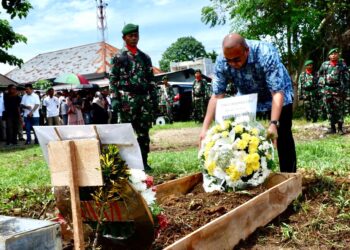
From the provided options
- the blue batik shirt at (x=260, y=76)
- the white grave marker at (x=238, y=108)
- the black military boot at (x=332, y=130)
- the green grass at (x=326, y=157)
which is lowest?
the green grass at (x=326, y=157)

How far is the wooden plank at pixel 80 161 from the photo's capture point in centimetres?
271

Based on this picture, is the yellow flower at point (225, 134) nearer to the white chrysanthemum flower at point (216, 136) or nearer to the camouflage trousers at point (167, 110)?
the white chrysanthemum flower at point (216, 136)

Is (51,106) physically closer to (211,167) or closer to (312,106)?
(312,106)

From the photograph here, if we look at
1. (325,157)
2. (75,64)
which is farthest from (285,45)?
(75,64)

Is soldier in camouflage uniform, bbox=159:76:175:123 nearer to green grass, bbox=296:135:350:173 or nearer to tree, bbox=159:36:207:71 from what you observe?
green grass, bbox=296:135:350:173

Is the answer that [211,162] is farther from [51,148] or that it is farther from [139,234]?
[51,148]

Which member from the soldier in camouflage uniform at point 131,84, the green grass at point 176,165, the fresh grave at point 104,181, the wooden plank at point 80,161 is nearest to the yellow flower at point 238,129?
the fresh grave at point 104,181

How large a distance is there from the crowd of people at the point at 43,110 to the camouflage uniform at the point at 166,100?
4.59 meters

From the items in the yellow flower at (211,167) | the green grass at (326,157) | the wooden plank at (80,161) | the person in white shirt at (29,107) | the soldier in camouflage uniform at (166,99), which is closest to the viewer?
the wooden plank at (80,161)

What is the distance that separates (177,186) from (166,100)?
57.9 ft

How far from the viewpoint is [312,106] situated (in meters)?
16.0

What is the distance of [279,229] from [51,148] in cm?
199

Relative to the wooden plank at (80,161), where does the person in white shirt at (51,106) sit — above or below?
above


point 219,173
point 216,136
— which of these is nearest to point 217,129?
point 216,136
